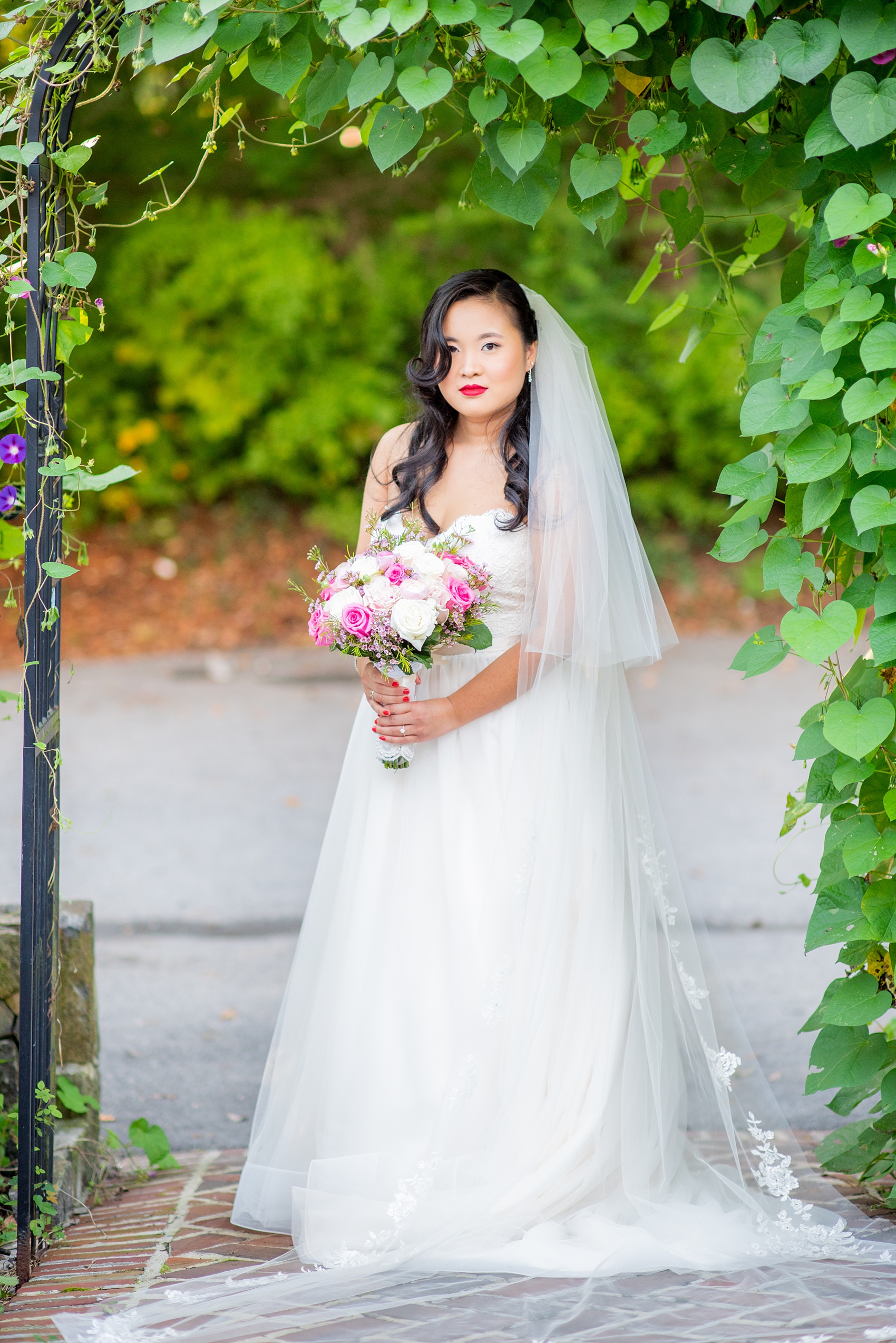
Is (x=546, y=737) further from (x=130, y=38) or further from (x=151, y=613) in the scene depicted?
(x=151, y=613)

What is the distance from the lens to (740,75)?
2.34m

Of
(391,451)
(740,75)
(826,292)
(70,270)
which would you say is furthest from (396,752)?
(740,75)

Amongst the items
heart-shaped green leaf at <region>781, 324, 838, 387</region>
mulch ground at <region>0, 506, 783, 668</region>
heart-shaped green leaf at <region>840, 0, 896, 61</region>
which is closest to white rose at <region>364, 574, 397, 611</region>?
heart-shaped green leaf at <region>781, 324, 838, 387</region>

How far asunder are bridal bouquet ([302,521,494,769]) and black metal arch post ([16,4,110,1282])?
0.61 m

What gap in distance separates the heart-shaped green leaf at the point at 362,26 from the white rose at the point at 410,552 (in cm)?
106

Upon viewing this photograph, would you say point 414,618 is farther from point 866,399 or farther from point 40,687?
point 866,399

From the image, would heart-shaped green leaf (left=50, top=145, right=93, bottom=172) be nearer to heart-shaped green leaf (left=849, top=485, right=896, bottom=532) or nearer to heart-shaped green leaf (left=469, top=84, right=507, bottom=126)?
heart-shaped green leaf (left=469, top=84, right=507, bottom=126)

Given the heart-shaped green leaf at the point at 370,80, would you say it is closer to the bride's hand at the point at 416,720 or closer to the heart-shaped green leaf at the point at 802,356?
the heart-shaped green leaf at the point at 802,356

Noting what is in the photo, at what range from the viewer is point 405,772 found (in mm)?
3215

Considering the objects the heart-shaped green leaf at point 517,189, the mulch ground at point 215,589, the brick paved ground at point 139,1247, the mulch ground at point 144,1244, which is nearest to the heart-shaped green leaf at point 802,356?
the heart-shaped green leaf at point 517,189

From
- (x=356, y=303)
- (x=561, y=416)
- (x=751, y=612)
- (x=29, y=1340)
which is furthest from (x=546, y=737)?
(x=356, y=303)

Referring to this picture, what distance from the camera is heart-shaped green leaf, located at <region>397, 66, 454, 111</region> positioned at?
2.32 metres

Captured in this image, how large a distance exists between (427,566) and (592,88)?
1.03 m

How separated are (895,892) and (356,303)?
32.7 feet
